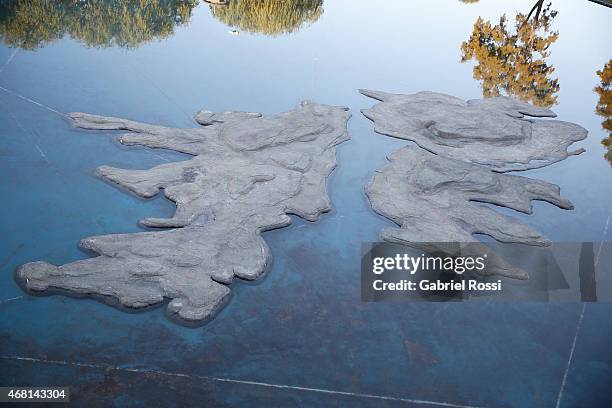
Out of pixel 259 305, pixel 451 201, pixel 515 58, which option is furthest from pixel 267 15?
pixel 259 305

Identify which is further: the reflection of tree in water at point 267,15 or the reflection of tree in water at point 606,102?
the reflection of tree in water at point 267,15

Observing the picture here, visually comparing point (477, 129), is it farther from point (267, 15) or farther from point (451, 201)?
point (267, 15)

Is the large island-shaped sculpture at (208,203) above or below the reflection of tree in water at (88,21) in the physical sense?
below

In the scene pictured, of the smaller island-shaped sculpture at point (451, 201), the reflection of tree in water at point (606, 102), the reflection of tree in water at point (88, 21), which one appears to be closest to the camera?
the smaller island-shaped sculpture at point (451, 201)

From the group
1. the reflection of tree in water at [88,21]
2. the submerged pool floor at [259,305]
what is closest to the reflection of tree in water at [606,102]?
the submerged pool floor at [259,305]

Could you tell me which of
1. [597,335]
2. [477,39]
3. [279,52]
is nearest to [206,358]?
[597,335]

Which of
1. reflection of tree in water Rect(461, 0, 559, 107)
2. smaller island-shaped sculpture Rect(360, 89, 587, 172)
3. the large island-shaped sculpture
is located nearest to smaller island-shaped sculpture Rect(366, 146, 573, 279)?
smaller island-shaped sculpture Rect(360, 89, 587, 172)

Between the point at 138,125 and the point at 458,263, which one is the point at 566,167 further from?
the point at 138,125

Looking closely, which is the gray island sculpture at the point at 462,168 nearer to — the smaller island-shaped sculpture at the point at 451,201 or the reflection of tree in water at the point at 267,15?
the smaller island-shaped sculpture at the point at 451,201
